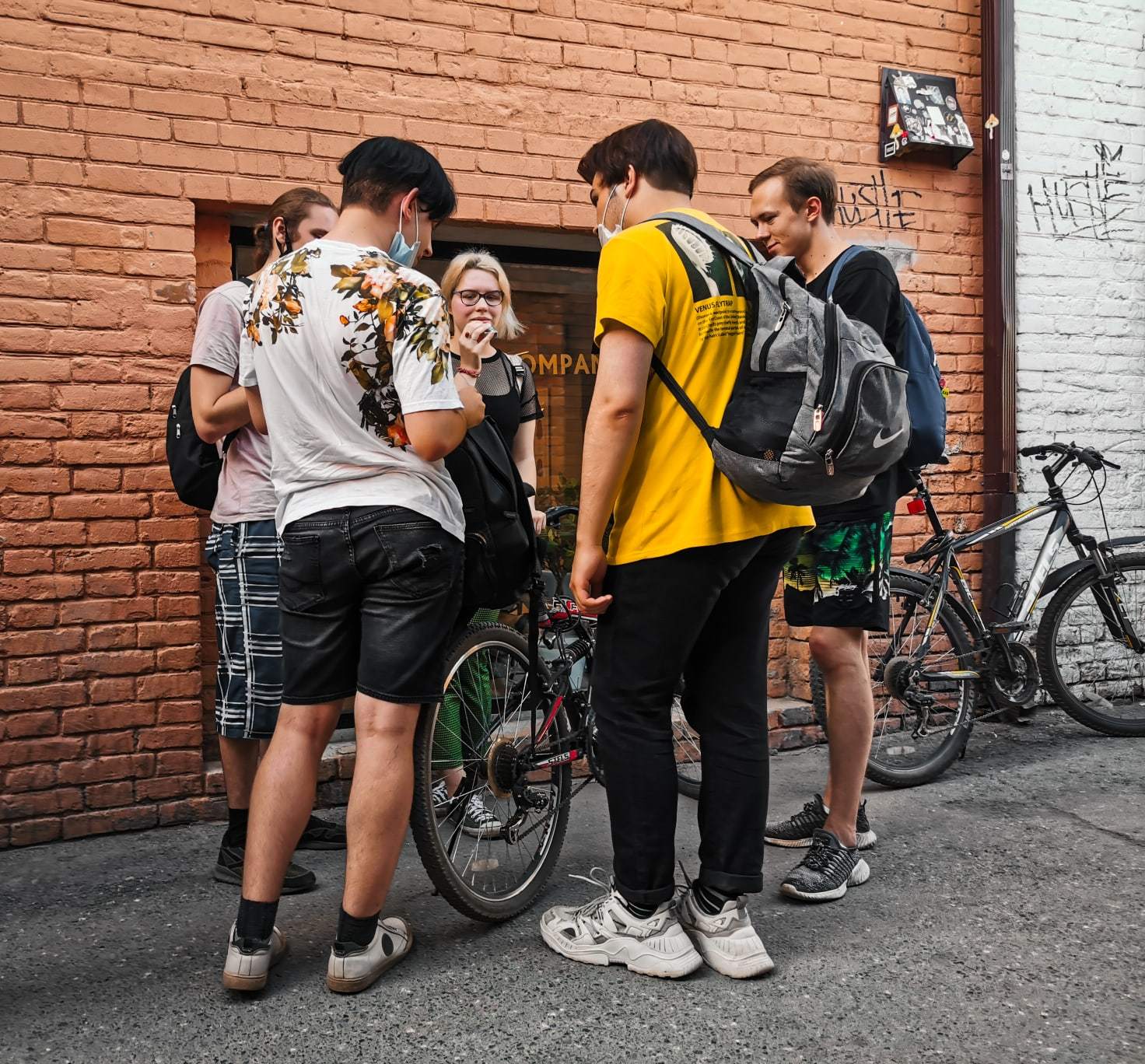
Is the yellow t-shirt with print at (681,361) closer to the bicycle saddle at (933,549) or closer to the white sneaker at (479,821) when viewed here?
the white sneaker at (479,821)

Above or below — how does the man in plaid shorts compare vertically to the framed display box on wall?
below

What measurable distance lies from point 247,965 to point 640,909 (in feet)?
3.16

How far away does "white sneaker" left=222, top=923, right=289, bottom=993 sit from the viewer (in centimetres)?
271

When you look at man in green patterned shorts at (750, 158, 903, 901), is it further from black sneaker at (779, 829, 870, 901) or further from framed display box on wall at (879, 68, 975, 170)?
framed display box on wall at (879, 68, 975, 170)

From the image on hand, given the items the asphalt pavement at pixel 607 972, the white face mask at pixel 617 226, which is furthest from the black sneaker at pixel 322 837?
the white face mask at pixel 617 226

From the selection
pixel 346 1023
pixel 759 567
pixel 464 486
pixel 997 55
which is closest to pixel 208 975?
pixel 346 1023

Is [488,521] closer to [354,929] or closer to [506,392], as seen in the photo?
[506,392]

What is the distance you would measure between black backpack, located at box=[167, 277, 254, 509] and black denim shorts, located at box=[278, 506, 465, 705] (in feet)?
2.94

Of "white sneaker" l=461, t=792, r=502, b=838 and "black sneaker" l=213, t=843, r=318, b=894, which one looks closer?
"white sneaker" l=461, t=792, r=502, b=838

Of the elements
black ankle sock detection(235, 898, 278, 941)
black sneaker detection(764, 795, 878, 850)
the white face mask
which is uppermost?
the white face mask

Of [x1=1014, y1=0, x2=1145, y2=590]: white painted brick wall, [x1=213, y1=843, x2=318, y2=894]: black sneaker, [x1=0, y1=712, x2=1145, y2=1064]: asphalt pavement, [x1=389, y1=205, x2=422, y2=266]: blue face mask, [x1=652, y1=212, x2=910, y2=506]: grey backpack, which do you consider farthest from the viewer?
[x1=1014, y1=0, x2=1145, y2=590]: white painted brick wall

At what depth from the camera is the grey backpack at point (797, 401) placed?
2.67 meters

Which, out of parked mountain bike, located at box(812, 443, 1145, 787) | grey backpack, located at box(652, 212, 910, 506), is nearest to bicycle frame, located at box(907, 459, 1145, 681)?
parked mountain bike, located at box(812, 443, 1145, 787)

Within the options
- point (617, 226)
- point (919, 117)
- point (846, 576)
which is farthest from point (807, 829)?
point (919, 117)
